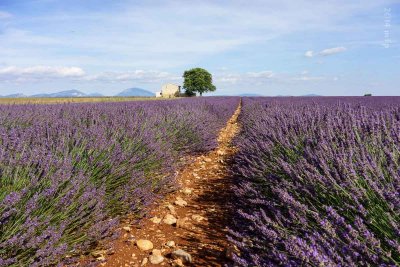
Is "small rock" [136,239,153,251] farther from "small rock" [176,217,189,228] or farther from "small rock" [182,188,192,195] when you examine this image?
"small rock" [182,188,192,195]

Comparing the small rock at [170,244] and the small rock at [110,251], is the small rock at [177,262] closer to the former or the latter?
the small rock at [170,244]

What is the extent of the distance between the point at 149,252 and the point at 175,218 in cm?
66

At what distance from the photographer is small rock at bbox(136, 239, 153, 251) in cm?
251

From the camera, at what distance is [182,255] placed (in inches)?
90.7

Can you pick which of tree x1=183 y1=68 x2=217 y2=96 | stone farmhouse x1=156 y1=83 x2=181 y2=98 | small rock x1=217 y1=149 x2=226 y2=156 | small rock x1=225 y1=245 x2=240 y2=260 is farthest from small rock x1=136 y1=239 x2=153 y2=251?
stone farmhouse x1=156 y1=83 x2=181 y2=98

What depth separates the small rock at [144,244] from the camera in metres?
2.51

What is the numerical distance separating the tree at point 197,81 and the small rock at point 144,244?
6058cm

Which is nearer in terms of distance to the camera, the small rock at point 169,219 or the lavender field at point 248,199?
the lavender field at point 248,199

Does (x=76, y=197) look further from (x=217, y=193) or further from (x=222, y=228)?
(x=217, y=193)

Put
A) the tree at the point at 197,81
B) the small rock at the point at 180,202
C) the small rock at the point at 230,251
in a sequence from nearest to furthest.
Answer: the small rock at the point at 230,251, the small rock at the point at 180,202, the tree at the point at 197,81

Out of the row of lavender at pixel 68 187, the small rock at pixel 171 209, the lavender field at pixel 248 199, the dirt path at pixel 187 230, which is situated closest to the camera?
the lavender field at pixel 248 199

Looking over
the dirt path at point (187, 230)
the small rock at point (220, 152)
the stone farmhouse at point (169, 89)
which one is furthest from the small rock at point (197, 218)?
the stone farmhouse at point (169, 89)

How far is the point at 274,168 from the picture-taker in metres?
2.77

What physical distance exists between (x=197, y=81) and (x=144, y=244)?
60.8 m
